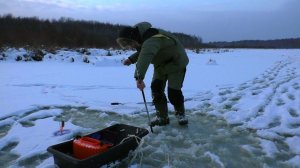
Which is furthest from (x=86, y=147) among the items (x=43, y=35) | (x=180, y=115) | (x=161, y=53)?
(x=43, y=35)

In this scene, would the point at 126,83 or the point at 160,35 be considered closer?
the point at 160,35

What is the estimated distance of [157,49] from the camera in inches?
176

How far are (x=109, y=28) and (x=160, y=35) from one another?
50045 mm

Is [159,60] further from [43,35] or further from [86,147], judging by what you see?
[43,35]

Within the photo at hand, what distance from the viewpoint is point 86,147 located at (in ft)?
11.5

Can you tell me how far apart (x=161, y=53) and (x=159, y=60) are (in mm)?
150

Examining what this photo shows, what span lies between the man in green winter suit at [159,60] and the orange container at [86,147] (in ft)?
3.20

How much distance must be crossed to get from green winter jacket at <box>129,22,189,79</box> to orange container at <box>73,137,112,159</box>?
105 cm

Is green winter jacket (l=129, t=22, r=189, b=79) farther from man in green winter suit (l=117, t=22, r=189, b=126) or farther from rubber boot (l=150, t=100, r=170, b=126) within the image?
rubber boot (l=150, t=100, r=170, b=126)

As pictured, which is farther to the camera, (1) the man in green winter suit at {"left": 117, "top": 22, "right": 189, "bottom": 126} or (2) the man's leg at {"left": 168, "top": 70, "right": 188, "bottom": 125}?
(2) the man's leg at {"left": 168, "top": 70, "right": 188, "bottom": 125}

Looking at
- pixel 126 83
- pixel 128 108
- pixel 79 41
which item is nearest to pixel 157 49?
pixel 128 108

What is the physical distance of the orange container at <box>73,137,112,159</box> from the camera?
3.46 meters

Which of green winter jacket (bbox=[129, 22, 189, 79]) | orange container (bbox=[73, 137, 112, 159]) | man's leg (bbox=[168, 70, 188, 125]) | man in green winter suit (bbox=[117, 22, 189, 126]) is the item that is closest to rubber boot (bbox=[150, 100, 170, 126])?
man in green winter suit (bbox=[117, 22, 189, 126])

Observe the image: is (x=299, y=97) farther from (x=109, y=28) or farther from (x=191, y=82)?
(x=109, y=28)
